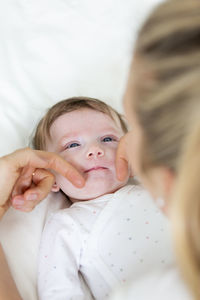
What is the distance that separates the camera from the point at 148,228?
1.08 meters

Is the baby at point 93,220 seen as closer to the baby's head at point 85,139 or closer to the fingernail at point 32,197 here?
the baby's head at point 85,139

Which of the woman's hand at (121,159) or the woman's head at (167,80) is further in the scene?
the woman's hand at (121,159)

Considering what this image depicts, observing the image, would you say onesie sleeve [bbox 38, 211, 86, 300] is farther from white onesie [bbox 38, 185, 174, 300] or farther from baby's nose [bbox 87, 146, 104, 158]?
baby's nose [bbox 87, 146, 104, 158]

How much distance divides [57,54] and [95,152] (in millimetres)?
465

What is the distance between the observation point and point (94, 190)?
1.21 metres

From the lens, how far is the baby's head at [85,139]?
1.22 m

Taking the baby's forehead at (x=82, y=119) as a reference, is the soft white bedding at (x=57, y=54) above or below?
above

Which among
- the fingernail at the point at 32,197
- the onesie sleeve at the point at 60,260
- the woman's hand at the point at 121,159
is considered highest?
the woman's hand at the point at 121,159

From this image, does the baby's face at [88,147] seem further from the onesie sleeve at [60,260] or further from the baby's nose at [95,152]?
the onesie sleeve at [60,260]

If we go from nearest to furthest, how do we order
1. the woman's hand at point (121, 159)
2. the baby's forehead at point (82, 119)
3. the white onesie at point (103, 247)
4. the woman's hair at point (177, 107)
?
the woman's hair at point (177, 107) < the white onesie at point (103, 247) < the woman's hand at point (121, 159) < the baby's forehead at point (82, 119)

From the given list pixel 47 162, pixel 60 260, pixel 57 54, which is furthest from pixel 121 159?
pixel 57 54

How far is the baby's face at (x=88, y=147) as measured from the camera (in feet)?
3.99

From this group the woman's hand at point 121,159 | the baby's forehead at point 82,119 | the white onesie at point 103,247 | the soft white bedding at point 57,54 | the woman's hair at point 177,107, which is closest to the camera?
the woman's hair at point 177,107

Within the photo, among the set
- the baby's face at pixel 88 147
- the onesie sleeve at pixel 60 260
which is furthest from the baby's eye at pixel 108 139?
the onesie sleeve at pixel 60 260
